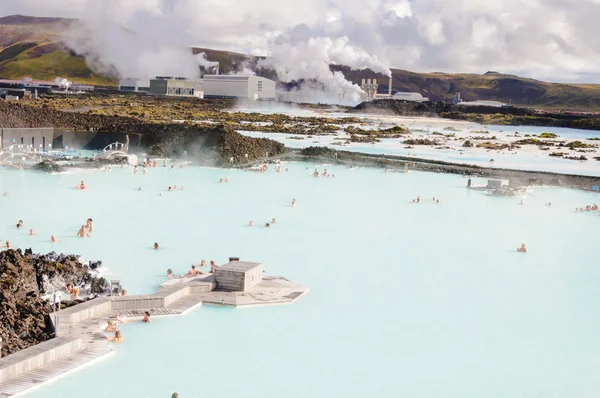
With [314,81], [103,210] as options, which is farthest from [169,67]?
[103,210]

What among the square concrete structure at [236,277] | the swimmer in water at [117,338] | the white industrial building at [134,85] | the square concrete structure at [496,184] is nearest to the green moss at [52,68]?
the white industrial building at [134,85]

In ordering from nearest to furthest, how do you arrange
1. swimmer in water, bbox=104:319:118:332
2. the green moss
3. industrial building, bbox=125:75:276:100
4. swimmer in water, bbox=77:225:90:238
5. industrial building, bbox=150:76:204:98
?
swimmer in water, bbox=104:319:118:332 < swimmer in water, bbox=77:225:90:238 < industrial building, bbox=150:76:204:98 < industrial building, bbox=125:75:276:100 < the green moss

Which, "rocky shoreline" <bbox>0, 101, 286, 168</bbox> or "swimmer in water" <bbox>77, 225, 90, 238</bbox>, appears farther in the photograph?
"rocky shoreline" <bbox>0, 101, 286, 168</bbox>

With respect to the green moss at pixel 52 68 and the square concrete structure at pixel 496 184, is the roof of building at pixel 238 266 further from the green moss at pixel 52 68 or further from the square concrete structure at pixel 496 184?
the green moss at pixel 52 68

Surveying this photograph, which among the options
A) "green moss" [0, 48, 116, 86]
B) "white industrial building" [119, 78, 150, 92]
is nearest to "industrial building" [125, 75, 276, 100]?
"white industrial building" [119, 78, 150, 92]

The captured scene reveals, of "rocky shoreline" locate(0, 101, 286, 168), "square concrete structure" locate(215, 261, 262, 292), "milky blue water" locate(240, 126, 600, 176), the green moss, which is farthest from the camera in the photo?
the green moss

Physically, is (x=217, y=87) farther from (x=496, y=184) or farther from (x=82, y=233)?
(x=82, y=233)

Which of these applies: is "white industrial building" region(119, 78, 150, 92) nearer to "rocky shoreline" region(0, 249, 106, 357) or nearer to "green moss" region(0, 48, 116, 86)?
"green moss" region(0, 48, 116, 86)

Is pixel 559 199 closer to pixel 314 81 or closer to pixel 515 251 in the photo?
pixel 515 251
